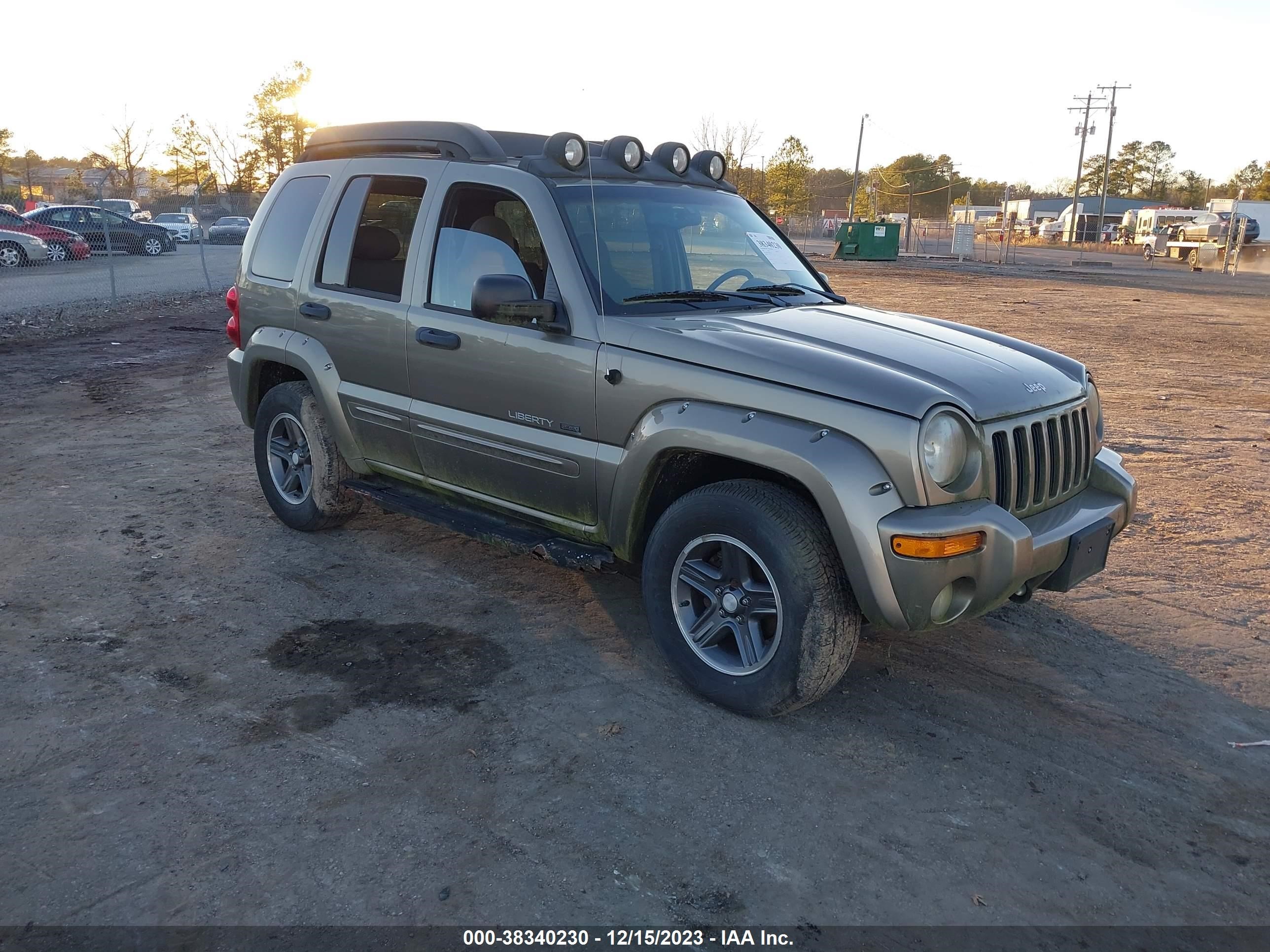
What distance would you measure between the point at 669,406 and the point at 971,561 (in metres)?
1.22

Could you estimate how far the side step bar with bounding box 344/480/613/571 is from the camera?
4141 mm

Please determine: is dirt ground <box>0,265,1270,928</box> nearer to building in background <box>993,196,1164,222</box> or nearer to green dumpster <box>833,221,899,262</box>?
green dumpster <box>833,221,899,262</box>

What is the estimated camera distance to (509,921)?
106 inches

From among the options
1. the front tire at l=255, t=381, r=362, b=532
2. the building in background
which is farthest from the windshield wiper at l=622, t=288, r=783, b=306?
the building in background

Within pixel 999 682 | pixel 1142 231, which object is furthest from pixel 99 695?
pixel 1142 231

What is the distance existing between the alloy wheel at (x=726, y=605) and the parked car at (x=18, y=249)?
2479cm

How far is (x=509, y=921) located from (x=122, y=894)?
3.52ft

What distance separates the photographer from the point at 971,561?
3.35 meters

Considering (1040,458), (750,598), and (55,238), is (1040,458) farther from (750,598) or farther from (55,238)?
(55,238)

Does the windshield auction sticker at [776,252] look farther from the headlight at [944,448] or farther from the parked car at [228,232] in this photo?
the parked car at [228,232]

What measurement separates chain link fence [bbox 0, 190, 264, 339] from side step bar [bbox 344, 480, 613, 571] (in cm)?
1085

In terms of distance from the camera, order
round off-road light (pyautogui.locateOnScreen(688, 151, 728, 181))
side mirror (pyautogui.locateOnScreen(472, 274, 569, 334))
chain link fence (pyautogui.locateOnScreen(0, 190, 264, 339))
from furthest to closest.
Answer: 1. chain link fence (pyautogui.locateOnScreen(0, 190, 264, 339))
2. round off-road light (pyautogui.locateOnScreen(688, 151, 728, 181))
3. side mirror (pyautogui.locateOnScreen(472, 274, 569, 334))

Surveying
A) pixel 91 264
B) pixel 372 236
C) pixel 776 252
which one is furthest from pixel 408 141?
pixel 91 264

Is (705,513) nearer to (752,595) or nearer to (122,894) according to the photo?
(752,595)
